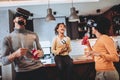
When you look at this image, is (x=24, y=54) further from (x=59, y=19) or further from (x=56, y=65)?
(x=59, y=19)

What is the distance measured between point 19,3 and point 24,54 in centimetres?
403

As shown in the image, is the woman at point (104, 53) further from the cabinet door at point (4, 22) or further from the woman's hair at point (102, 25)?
the cabinet door at point (4, 22)

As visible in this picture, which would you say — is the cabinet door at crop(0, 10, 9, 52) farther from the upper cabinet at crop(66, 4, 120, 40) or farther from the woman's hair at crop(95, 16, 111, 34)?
the woman's hair at crop(95, 16, 111, 34)

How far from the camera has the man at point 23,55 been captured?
2.22 meters

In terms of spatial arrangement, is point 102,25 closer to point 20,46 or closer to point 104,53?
point 104,53

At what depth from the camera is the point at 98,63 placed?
2.45 metres

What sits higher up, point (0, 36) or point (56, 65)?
point (0, 36)

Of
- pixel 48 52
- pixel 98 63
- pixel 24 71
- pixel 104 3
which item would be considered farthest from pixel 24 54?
pixel 48 52

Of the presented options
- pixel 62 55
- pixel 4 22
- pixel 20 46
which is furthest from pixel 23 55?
pixel 4 22

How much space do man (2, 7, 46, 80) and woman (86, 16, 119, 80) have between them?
1.95 feet

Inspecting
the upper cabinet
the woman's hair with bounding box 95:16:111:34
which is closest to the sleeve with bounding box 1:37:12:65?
the woman's hair with bounding box 95:16:111:34

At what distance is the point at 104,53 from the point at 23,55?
83cm

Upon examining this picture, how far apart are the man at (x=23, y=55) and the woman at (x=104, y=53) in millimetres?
596

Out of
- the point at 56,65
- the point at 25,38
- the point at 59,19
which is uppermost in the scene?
the point at 59,19
